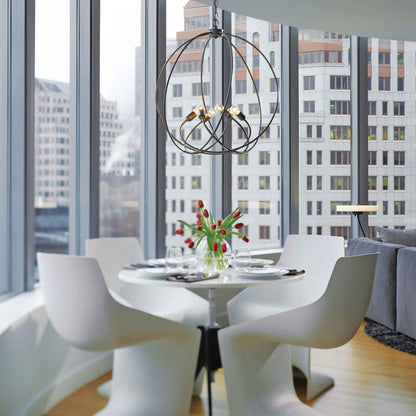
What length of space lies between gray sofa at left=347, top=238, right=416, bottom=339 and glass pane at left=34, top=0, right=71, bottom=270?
2337 millimetres

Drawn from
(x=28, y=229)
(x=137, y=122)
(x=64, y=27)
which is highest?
(x=64, y=27)

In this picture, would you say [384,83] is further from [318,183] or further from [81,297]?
[81,297]

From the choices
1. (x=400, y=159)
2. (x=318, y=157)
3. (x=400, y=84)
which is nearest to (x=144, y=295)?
(x=318, y=157)

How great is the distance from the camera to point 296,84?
217 inches

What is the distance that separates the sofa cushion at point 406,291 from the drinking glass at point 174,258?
186cm

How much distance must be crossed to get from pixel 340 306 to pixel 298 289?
1.17 meters

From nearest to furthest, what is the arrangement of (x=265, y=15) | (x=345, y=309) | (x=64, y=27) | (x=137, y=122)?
(x=345, y=309) < (x=64, y=27) < (x=137, y=122) < (x=265, y=15)

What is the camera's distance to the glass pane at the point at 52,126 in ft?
11.0

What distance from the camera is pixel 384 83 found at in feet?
19.7

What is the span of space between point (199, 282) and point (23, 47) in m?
1.74

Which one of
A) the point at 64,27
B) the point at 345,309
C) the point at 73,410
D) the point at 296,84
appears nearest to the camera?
the point at 345,309

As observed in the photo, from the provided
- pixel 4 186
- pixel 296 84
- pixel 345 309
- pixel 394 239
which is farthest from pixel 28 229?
pixel 296 84

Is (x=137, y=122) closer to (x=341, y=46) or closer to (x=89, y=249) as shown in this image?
(x=89, y=249)

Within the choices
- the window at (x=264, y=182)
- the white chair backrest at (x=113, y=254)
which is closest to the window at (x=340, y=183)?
the window at (x=264, y=182)
